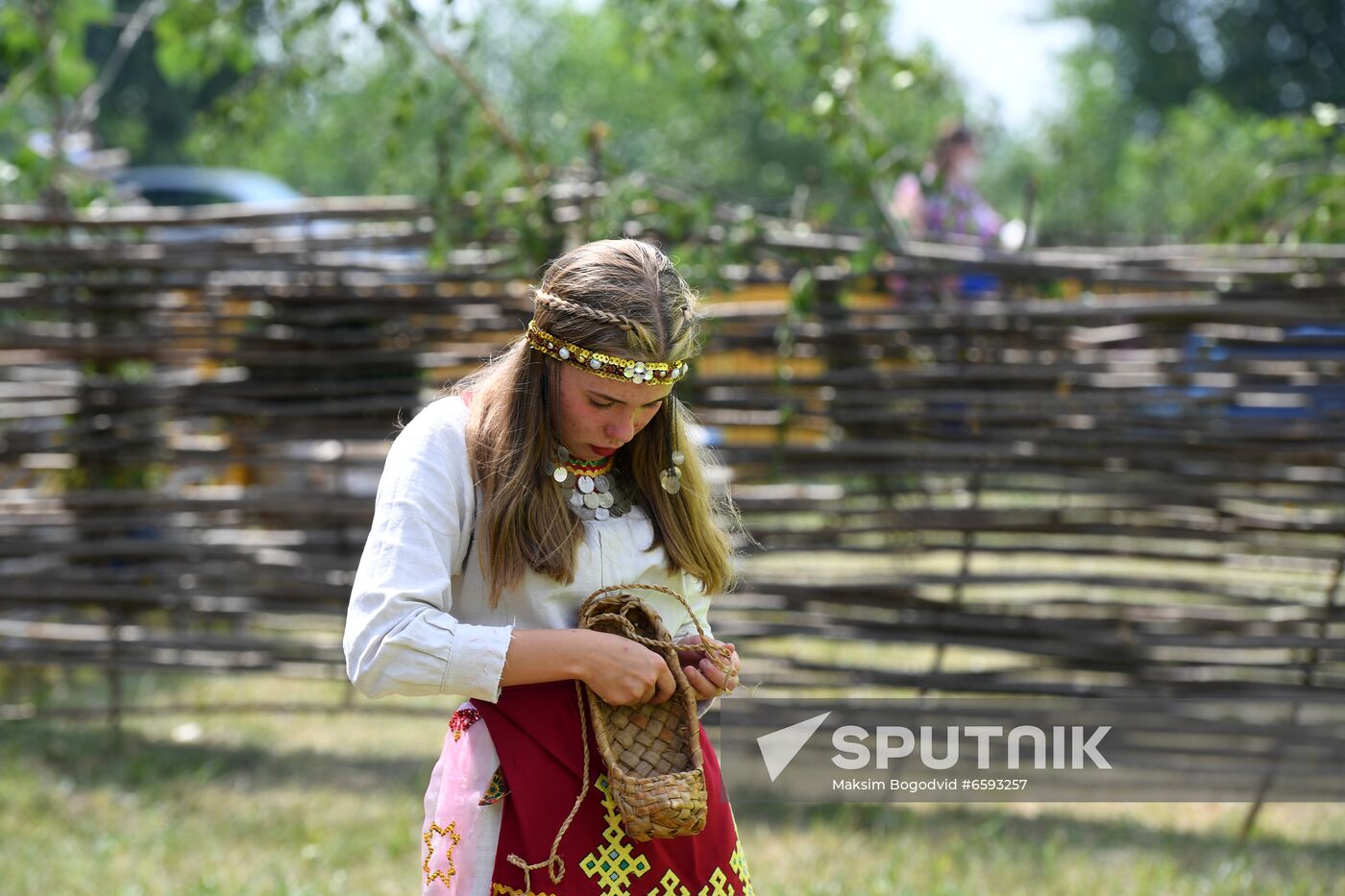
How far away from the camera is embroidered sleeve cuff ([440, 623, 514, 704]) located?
1.71m

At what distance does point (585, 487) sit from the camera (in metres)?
1.94

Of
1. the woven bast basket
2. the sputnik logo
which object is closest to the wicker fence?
the sputnik logo

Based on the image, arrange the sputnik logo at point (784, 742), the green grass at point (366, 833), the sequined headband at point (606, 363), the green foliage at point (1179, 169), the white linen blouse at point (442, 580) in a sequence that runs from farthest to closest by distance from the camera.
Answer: the green foliage at point (1179, 169) → the sputnik logo at point (784, 742) → the green grass at point (366, 833) → the sequined headband at point (606, 363) → the white linen blouse at point (442, 580)

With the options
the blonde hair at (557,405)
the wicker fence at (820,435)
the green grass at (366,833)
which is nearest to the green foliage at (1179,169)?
the wicker fence at (820,435)

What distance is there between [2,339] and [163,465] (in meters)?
0.69

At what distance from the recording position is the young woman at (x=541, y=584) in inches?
68.4

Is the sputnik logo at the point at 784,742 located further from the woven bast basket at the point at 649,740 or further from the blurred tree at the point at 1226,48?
the blurred tree at the point at 1226,48

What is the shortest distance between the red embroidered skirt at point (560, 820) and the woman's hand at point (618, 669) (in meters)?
0.08

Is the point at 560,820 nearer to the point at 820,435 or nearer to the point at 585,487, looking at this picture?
the point at 585,487

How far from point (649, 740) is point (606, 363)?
54 cm

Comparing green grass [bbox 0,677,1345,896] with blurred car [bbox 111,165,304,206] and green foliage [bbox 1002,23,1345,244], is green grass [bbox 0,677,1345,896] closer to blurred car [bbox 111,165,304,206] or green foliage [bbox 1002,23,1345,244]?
green foliage [bbox 1002,23,1345,244]

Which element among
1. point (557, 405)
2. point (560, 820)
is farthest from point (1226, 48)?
point (560, 820)

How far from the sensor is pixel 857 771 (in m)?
4.01

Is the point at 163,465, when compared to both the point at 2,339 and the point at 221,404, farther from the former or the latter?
the point at 2,339
